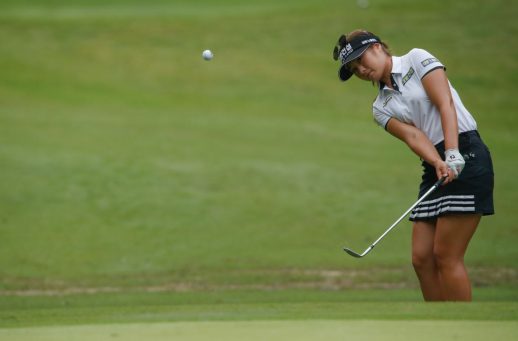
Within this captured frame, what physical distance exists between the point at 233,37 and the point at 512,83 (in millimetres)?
5642

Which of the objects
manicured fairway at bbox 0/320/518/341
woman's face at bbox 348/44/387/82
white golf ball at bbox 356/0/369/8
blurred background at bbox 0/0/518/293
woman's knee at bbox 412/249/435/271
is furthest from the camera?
white golf ball at bbox 356/0/369/8

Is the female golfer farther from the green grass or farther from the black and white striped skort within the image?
the green grass

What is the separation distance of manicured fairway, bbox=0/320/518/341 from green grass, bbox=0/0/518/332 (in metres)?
0.40

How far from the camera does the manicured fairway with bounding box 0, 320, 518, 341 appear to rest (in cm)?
464

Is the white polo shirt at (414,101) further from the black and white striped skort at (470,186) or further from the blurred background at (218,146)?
the blurred background at (218,146)

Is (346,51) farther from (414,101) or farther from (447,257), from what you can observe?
(447,257)

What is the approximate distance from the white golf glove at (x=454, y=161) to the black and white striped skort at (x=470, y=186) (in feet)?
0.83

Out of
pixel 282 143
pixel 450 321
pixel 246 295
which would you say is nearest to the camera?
pixel 450 321

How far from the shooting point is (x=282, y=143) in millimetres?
14352

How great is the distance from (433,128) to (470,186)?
398 mm

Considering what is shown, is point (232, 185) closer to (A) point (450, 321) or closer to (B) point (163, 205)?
(B) point (163, 205)

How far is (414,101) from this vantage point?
6.05 m

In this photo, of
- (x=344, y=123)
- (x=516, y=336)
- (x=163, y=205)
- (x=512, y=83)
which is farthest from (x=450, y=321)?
(x=512, y=83)

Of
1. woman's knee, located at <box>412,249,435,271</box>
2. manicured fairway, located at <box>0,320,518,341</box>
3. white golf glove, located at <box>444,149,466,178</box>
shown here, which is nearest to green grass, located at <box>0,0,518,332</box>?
manicured fairway, located at <box>0,320,518,341</box>
